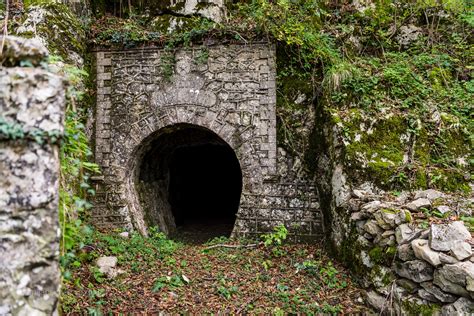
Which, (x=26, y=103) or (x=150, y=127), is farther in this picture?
(x=150, y=127)

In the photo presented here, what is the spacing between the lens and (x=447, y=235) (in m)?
3.47

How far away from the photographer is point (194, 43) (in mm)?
6465

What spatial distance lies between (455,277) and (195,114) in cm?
456

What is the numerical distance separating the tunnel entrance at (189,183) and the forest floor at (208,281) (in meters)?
1.72

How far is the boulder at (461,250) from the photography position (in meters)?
3.30

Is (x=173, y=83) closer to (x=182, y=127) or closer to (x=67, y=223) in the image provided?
(x=182, y=127)

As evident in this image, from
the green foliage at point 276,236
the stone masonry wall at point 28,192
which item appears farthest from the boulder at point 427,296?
the stone masonry wall at point 28,192

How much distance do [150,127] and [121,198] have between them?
1394mm

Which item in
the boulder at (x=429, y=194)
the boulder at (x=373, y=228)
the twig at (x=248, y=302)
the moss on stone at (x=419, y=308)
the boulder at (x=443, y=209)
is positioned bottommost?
the twig at (x=248, y=302)

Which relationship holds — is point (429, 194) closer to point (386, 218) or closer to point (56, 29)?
point (386, 218)

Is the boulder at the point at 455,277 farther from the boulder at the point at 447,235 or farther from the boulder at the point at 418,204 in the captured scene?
the boulder at the point at 418,204

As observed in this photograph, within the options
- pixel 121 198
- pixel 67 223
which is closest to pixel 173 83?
pixel 121 198

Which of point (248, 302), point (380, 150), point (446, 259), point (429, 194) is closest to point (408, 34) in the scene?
point (380, 150)

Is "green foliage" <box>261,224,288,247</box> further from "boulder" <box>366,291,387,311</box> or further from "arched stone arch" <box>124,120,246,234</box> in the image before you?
"boulder" <box>366,291,387,311</box>
